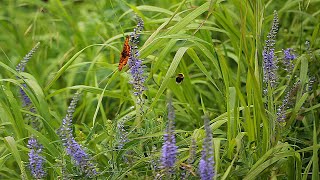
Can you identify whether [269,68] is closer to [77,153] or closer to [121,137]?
[121,137]

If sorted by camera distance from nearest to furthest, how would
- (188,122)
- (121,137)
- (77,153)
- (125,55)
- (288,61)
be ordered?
(77,153), (121,137), (125,55), (288,61), (188,122)

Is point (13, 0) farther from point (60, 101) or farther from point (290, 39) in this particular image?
point (290, 39)

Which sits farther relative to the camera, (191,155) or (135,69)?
(135,69)

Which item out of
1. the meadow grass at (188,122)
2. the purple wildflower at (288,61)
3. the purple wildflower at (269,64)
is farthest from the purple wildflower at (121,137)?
the purple wildflower at (288,61)

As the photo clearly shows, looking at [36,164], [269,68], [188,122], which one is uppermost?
[269,68]

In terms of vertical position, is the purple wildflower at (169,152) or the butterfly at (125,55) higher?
the butterfly at (125,55)

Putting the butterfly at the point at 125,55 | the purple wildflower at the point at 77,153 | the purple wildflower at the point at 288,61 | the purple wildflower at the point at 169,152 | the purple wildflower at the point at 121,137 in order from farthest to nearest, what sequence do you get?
1. the purple wildflower at the point at 288,61
2. the butterfly at the point at 125,55
3. the purple wildflower at the point at 121,137
4. the purple wildflower at the point at 77,153
5. the purple wildflower at the point at 169,152

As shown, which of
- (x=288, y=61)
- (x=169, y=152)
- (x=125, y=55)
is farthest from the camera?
(x=288, y=61)

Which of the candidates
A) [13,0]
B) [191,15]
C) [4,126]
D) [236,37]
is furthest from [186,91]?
[13,0]

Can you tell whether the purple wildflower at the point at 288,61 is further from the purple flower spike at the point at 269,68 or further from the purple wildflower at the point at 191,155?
the purple wildflower at the point at 191,155

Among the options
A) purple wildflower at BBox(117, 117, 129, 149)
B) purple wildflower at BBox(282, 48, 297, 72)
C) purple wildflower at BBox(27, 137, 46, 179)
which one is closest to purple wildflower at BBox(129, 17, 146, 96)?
purple wildflower at BBox(117, 117, 129, 149)

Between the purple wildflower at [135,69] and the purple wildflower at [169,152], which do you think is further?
the purple wildflower at [135,69]

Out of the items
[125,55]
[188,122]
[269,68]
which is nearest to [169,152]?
[269,68]

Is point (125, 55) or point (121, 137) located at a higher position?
point (125, 55)
